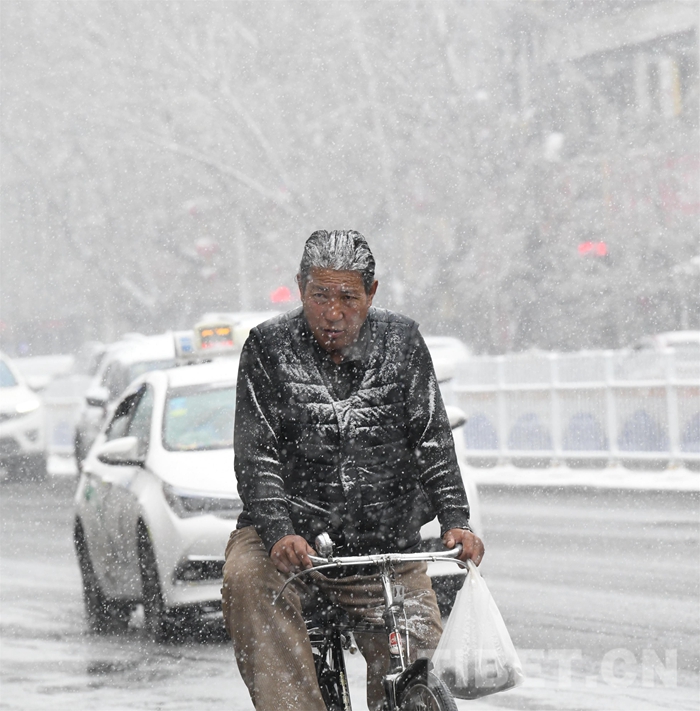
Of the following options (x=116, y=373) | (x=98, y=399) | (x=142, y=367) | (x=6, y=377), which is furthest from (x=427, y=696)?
(x=6, y=377)

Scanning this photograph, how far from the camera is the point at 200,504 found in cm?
877

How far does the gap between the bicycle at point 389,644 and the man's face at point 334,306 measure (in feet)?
1.70

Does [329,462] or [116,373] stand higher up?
[329,462]

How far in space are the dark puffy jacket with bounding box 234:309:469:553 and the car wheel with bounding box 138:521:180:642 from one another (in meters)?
4.57

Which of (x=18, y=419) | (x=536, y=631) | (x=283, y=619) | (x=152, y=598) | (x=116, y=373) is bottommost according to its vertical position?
(x=536, y=631)

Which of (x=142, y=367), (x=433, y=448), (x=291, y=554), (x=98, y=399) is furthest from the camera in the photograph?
(x=142, y=367)

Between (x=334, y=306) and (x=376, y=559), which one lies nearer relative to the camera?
(x=376, y=559)

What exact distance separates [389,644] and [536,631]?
490 cm

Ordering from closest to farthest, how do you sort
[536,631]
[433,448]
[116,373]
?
1. [433,448]
2. [536,631]
3. [116,373]

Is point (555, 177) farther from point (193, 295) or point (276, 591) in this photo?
point (276, 591)

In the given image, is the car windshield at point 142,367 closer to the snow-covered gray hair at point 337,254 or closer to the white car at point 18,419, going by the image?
the white car at point 18,419

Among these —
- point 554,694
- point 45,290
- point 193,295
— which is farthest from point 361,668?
point 45,290

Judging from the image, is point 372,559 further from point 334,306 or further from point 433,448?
point 334,306

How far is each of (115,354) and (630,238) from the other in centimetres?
1457
